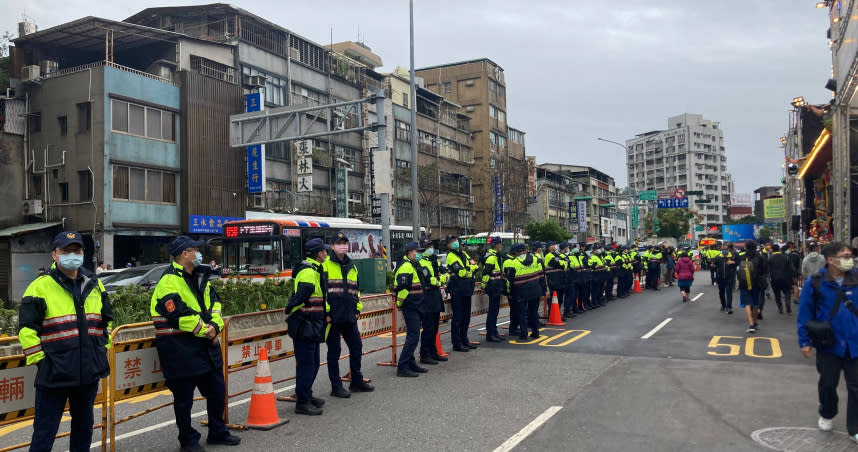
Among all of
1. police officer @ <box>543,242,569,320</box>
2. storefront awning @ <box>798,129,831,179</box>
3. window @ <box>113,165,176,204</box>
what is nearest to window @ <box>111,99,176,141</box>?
window @ <box>113,165,176,204</box>

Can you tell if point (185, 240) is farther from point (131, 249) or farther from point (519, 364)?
point (131, 249)

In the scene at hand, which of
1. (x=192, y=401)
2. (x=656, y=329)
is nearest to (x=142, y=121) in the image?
(x=656, y=329)

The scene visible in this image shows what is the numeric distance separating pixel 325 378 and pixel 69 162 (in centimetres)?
2513

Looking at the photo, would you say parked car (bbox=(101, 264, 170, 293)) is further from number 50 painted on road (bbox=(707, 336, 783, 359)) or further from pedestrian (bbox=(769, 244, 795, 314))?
pedestrian (bbox=(769, 244, 795, 314))

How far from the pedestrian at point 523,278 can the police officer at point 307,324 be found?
18.8ft

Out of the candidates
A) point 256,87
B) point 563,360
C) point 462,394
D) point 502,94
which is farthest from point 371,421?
point 502,94

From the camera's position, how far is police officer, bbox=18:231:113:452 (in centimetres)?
473

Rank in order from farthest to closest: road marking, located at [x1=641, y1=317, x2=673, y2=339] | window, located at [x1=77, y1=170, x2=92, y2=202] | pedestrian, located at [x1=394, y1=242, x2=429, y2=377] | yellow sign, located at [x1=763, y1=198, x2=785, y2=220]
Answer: yellow sign, located at [x1=763, y1=198, x2=785, y2=220]
window, located at [x1=77, y1=170, x2=92, y2=202]
road marking, located at [x1=641, y1=317, x2=673, y2=339]
pedestrian, located at [x1=394, y1=242, x2=429, y2=377]

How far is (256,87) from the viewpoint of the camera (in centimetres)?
3556

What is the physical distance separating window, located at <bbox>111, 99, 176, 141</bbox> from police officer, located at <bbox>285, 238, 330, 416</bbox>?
2528cm

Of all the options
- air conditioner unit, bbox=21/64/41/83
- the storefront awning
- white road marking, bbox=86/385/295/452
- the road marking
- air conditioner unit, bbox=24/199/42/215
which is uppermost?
air conditioner unit, bbox=21/64/41/83

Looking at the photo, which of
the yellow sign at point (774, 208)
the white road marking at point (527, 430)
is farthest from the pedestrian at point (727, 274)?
the yellow sign at point (774, 208)

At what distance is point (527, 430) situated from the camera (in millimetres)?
6375

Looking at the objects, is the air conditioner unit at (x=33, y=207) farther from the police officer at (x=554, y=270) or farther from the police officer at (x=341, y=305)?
the police officer at (x=341, y=305)
